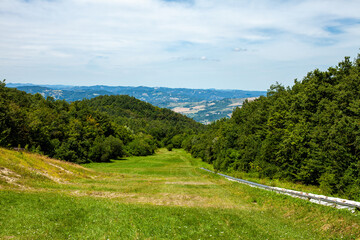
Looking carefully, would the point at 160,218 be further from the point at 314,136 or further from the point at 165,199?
the point at 314,136

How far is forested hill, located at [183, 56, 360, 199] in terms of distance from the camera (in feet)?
103

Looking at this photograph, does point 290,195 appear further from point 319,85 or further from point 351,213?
point 319,85

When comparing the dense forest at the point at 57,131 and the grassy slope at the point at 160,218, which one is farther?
the dense forest at the point at 57,131

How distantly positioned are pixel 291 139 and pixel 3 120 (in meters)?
59.0

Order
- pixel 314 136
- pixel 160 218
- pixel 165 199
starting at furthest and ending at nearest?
pixel 314 136, pixel 165 199, pixel 160 218

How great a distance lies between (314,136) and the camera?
37938 millimetres

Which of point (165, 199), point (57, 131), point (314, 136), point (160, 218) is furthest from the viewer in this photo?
point (57, 131)

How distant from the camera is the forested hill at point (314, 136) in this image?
31.4m

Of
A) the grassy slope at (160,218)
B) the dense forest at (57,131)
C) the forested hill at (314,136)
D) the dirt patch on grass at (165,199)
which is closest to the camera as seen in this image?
the grassy slope at (160,218)

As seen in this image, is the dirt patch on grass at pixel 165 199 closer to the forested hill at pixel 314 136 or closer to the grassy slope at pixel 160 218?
the grassy slope at pixel 160 218

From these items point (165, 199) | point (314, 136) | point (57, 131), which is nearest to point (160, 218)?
point (165, 199)

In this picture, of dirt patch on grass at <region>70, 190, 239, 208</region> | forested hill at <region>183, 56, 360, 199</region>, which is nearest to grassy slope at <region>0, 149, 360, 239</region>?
dirt patch on grass at <region>70, 190, 239, 208</region>

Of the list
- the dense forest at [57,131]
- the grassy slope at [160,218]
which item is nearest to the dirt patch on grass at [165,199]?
the grassy slope at [160,218]

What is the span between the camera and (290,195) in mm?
19984
